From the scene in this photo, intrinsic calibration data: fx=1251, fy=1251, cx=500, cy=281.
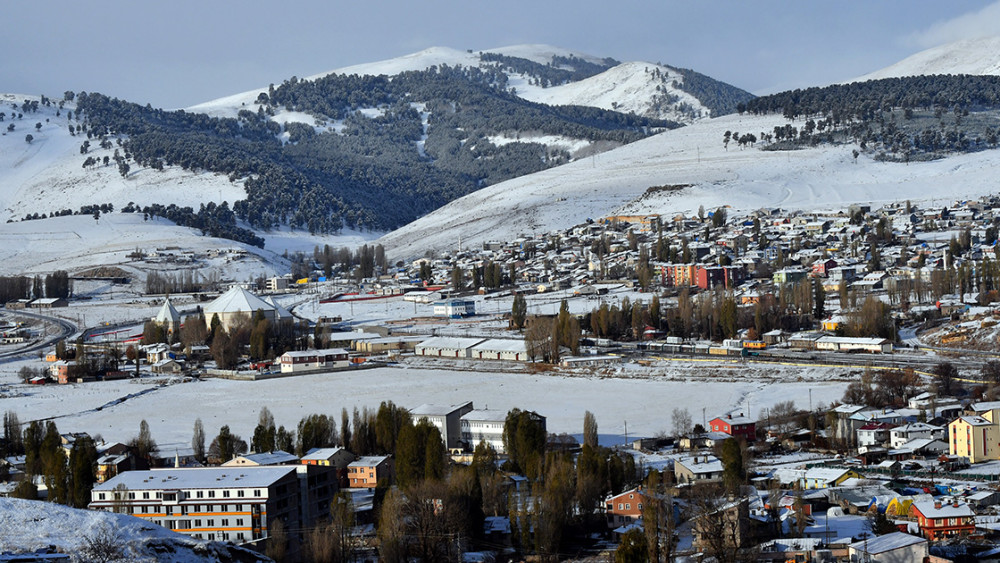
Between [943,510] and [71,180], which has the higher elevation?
[71,180]

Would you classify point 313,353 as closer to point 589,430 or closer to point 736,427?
point 589,430

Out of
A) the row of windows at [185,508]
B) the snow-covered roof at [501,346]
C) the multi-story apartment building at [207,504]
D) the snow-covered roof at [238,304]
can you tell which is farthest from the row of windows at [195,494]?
the snow-covered roof at [238,304]

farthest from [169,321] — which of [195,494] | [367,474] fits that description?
[195,494]

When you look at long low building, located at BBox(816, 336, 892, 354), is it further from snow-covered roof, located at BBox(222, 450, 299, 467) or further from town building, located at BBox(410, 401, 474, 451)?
snow-covered roof, located at BBox(222, 450, 299, 467)

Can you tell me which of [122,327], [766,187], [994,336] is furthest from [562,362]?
[766,187]

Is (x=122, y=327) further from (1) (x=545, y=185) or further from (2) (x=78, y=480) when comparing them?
(1) (x=545, y=185)

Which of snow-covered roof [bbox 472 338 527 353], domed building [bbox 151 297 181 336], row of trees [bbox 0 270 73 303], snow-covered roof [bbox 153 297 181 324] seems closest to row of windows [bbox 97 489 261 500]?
snow-covered roof [bbox 472 338 527 353]
